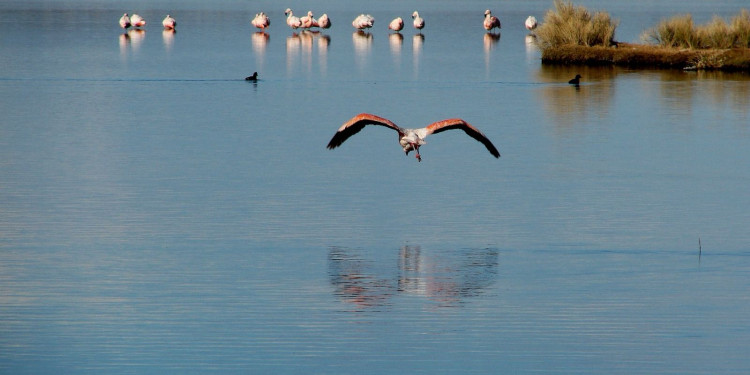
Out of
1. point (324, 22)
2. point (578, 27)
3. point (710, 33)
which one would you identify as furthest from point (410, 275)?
point (324, 22)

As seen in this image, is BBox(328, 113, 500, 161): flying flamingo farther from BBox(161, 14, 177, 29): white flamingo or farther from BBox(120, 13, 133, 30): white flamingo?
BBox(120, 13, 133, 30): white flamingo

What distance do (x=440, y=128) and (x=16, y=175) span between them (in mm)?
8021

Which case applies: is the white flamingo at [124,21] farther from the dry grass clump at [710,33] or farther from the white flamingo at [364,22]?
the dry grass clump at [710,33]

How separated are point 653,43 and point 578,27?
11.3 feet

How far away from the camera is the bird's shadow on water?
14.0 metres

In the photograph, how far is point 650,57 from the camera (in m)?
42.3

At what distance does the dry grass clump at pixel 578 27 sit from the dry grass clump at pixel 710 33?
1862 mm

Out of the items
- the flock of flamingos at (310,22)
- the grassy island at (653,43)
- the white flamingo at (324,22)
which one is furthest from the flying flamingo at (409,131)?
the white flamingo at (324,22)

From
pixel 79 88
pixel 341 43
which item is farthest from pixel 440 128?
pixel 341 43

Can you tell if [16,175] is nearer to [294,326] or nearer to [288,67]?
[294,326]

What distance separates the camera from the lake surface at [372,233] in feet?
40.8

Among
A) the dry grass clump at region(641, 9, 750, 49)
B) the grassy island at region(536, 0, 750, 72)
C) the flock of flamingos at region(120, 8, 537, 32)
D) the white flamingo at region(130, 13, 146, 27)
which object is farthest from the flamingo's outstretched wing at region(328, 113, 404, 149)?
the white flamingo at region(130, 13, 146, 27)

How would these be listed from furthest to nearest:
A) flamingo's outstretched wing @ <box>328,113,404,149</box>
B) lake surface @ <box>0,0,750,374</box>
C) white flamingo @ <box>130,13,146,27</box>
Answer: white flamingo @ <box>130,13,146,27</box>, flamingo's outstretched wing @ <box>328,113,404,149</box>, lake surface @ <box>0,0,750,374</box>

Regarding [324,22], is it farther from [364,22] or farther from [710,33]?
[710,33]
